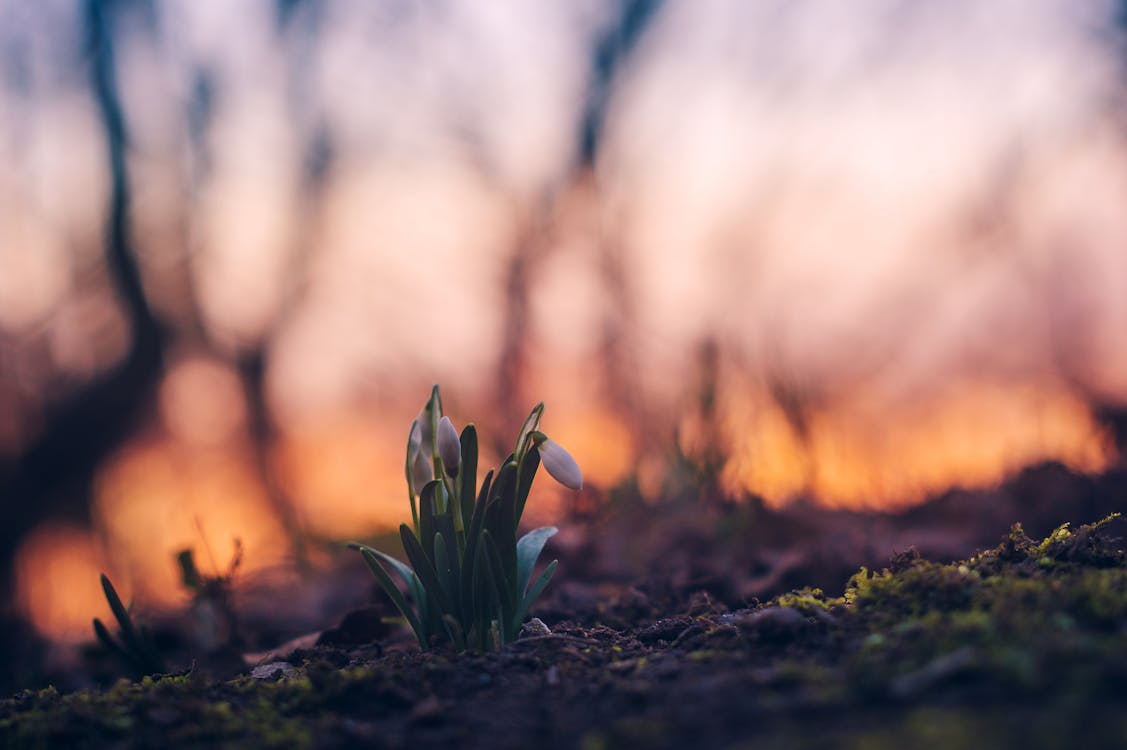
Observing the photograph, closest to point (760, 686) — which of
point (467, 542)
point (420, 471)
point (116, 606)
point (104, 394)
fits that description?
point (467, 542)

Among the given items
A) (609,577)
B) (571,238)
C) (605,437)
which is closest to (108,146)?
(571,238)

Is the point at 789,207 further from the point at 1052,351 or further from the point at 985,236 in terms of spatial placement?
the point at 1052,351

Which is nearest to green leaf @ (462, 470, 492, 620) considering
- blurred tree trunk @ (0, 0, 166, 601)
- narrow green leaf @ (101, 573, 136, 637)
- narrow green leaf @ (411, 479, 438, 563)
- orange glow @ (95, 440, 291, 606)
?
narrow green leaf @ (411, 479, 438, 563)

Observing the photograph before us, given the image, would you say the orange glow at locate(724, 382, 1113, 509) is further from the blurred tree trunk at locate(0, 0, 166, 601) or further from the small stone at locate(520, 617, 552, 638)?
the blurred tree trunk at locate(0, 0, 166, 601)

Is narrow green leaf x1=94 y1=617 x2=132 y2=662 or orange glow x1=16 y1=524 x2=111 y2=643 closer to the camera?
narrow green leaf x1=94 y1=617 x2=132 y2=662

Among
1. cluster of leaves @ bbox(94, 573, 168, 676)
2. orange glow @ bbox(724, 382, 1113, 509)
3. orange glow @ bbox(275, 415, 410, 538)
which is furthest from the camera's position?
orange glow @ bbox(275, 415, 410, 538)

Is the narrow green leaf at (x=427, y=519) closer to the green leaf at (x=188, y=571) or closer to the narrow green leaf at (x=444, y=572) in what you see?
the narrow green leaf at (x=444, y=572)

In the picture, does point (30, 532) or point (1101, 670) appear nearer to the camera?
point (1101, 670)
